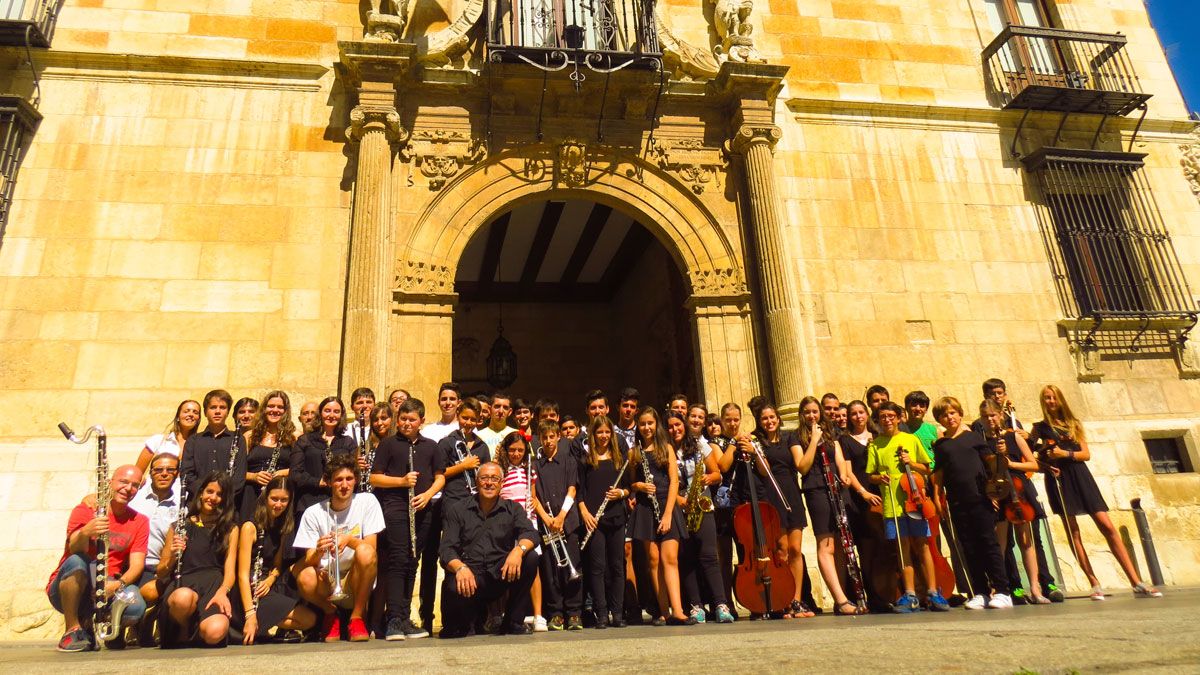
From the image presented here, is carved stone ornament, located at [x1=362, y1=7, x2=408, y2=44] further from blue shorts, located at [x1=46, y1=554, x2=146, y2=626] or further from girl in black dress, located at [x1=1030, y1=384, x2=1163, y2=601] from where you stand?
girl in black dress, located at [x1=1030, y1=384, x2=1163, y2=601]

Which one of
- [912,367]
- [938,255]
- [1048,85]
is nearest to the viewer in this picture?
[912,367]

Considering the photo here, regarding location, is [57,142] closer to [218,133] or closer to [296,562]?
[218,133]

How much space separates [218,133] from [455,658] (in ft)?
25.7

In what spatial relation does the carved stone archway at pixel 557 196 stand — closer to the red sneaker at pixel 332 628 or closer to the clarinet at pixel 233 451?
the clarinet at pixel 233 451

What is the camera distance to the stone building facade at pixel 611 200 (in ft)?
24.4

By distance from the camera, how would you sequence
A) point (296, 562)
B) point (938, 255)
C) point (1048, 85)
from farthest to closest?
point (1048, 85), point (938, 255), point (296, 562)

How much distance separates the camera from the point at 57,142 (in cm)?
790

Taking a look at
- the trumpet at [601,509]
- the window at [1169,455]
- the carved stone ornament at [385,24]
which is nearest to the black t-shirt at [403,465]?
the trumpet at [601,509]

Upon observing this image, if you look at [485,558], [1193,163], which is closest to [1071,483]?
[485,558]

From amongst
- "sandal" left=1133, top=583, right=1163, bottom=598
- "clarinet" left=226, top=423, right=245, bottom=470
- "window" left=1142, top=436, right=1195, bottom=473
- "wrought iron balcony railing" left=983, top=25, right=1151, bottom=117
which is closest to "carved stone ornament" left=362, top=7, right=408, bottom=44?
"clarinet" left=226, top=423, right=245, bottom=470

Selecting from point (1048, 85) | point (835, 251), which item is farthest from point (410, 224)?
point (1048, 85)

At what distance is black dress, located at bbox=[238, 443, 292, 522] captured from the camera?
Answer: 15.7 feet

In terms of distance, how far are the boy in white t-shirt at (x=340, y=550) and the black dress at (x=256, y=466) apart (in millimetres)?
499

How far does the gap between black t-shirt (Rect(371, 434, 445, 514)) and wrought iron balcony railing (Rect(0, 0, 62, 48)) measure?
7.40m
